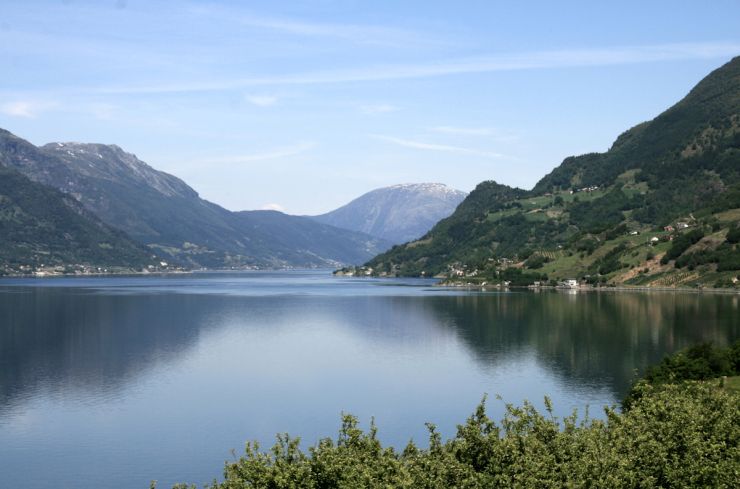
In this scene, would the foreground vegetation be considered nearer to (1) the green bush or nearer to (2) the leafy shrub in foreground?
(2) the leafy shrub in foreground

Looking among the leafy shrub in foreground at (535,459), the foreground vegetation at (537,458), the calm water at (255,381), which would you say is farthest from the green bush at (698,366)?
the leafy shrub in foreground at (535,459)

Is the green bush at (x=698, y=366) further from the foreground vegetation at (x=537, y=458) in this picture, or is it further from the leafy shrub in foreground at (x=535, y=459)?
the leafy shrub in foreground at (x=535, y=459)

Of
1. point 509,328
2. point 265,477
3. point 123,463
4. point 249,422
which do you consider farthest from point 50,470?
point 509,328

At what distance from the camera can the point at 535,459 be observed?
155 ft

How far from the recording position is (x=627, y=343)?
150m

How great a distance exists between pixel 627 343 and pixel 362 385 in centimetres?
5817

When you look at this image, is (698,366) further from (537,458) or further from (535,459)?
(535,459)

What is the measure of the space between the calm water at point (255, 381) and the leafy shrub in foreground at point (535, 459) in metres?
27.5

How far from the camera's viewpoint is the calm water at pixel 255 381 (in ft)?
267

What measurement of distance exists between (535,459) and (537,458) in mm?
243

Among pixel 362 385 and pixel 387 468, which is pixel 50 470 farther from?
pixel 362 385

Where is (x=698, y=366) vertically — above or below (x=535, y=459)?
below

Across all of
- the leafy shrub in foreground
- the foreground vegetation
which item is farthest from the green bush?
the leafy shrub in foreground

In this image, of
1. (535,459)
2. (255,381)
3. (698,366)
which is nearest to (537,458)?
(535,459)
